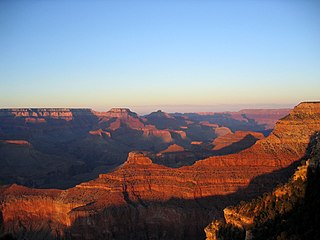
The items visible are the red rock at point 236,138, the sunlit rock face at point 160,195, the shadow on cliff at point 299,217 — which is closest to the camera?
the shadow on cliff at point 299,217

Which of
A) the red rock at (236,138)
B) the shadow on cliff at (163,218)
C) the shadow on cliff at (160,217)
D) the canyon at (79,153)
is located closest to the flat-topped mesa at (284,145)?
the shadow on cliff at (160,217)

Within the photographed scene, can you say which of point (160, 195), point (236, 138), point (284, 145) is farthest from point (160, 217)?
point (236, 138)

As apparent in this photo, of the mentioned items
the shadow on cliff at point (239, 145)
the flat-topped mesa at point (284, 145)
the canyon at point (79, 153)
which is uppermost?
the flat-topped mesa at point (284, 145)

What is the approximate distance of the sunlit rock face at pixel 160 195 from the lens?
6309cm

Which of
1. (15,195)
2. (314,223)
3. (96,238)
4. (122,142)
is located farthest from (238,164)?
(122,142)

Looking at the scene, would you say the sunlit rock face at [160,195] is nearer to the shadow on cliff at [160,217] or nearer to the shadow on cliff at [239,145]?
the shadow on cliff at [160,217]

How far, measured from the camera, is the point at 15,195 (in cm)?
7712

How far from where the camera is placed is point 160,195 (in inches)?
2667

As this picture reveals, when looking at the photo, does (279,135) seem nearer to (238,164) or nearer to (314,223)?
(238,164)

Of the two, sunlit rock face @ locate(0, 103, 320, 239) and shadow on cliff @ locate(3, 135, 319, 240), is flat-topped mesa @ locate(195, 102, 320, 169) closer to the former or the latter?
sunlit rock face @ locate(0, 103, 320, 239)

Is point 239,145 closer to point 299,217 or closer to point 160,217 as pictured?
point 160,217

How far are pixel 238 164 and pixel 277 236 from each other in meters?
46.3

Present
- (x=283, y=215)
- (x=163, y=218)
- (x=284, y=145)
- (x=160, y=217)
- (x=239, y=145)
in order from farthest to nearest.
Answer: (x=239, y=145), (x=284, y=145), (x=160, y=217), (x=163, y=218), (x=283, y=215)

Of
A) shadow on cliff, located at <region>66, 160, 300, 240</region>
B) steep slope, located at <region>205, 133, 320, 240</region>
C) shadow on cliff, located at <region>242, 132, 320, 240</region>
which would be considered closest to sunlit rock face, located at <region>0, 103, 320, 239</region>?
shadow on cliff, located at <region>66, 160, 300, 240</region>
